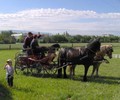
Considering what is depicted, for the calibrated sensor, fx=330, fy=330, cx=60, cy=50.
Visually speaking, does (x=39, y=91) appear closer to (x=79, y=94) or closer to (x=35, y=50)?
(x=79, y=94)

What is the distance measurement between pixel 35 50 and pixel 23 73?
1720 mm

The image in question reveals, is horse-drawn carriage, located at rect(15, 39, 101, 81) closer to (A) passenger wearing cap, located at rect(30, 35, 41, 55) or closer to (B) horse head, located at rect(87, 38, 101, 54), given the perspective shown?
(B) horse head, located at rect(87, 38, 101, 54)

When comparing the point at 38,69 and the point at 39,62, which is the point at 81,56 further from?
the point at 38,69

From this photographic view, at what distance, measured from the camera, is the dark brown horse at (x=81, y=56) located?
1537 centimetres

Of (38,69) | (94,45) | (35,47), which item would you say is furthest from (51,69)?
(94,45)

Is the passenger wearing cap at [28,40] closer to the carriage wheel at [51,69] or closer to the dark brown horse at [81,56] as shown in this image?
the carriage wheel at [51,69]

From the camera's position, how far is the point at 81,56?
52.0 feet

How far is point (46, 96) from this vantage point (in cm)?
1122

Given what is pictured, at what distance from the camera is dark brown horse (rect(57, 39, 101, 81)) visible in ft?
50.4

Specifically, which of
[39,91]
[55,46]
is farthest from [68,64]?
[39,91]

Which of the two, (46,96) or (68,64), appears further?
(68,64)

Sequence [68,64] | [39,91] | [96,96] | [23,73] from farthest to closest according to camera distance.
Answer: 1. [23,73]
2. [68,64]
3. [39,91]
4. [96,96]

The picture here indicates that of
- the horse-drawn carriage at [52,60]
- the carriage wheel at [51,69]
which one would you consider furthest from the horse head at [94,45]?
the carriage wheel at [51,69]

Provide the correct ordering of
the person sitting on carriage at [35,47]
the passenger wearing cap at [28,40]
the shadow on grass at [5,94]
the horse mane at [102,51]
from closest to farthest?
the shadow on grass at [5,94], the person sitting on carriage at [35,47], the horse mane at [102,51], the passenger wearing cap at [28,40]
